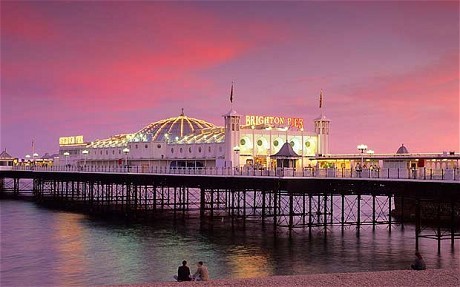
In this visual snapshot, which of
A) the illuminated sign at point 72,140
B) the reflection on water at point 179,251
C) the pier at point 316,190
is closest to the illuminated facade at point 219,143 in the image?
the pier at point 316,190

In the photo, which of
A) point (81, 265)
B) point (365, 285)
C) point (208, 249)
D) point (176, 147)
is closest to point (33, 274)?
point (81, 265)

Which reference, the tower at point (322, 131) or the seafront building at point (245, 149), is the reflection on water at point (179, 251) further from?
the tower at point (322, 131)

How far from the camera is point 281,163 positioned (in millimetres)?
70188

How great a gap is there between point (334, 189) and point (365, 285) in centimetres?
2573

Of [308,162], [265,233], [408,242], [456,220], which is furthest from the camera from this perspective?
[308,162]

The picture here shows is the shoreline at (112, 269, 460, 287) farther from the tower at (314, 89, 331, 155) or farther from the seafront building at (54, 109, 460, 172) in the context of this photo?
the tower at (314, 89, 331, 155)

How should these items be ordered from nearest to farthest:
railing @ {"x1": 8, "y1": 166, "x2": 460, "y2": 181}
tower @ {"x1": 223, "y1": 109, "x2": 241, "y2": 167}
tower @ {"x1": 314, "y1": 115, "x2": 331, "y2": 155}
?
railing @ {"x1": 8, "y1": 166, "x2": 460, "y2": 181} → tower @ {"x1": 223, "y1": 109, "x2": 241, "y2": 167} → tower @ {"x1": 314, "y1": 115, "x2": 331, "y2": 155}

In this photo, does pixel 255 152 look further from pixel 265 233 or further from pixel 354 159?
pixel 265 233

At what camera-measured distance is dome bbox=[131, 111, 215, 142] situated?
114m

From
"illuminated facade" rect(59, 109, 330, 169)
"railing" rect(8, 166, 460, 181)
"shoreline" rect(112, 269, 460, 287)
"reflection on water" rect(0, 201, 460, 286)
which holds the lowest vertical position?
"reflection on water" rect(0, 201, 460, 286)

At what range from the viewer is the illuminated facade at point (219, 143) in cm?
8506

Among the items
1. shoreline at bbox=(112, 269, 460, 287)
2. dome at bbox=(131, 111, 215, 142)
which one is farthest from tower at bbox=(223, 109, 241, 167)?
shoreline at bbox=(112, 269, 460, 287)

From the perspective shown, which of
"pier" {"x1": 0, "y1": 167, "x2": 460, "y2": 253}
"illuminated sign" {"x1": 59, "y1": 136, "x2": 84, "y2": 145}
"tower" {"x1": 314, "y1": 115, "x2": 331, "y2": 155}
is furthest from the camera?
"illuminated sign" {"x1": 59, "y1": 136, "x2": 84, "y2": 145}

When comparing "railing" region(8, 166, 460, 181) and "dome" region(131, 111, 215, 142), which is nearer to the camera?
"railing" region(8, 166, 460, 181)
